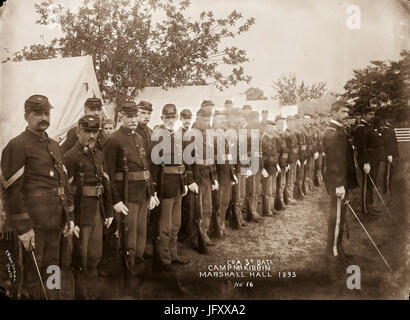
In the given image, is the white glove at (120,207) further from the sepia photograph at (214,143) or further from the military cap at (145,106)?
the military cap at (145,106)

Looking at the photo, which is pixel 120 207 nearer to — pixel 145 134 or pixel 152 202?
pixel 152 202

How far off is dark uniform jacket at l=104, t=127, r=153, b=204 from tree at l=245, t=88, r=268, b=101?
1.10 m

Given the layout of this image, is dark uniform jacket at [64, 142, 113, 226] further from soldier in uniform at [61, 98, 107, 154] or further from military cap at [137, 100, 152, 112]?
military cap at [137, 100, 152, 112]

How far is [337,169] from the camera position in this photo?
3.68m

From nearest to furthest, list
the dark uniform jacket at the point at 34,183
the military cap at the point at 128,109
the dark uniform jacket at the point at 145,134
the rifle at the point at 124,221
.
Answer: the dark uniform jacket at the point at 34,183 < the rifle at the point at 124,221 < the military cap at the point at 128,109 < the dark uniform jacket at the point at 145,134

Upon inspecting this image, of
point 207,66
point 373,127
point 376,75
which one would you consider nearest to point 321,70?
point 376,75

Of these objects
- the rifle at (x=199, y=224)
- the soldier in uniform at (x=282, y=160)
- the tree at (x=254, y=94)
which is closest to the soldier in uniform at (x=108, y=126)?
the rifle at (x=199, y=224)

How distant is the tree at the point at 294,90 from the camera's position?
3.68m

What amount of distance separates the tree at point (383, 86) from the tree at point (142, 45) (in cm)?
99

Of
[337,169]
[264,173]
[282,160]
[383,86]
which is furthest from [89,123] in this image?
[383,86]

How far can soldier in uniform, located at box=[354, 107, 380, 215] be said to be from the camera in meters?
3.81

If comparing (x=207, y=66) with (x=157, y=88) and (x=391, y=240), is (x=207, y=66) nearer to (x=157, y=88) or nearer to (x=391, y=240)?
(x=157, y=88)

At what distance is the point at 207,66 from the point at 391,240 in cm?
230

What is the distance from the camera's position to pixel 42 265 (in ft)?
10.8
